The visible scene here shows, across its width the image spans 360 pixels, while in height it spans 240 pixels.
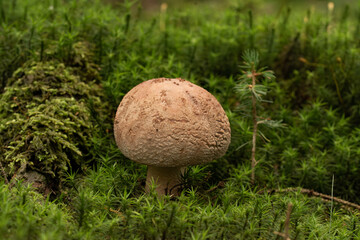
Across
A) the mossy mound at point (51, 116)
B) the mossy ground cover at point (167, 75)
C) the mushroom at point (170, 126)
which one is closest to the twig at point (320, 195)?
the mossy ground cover at point (167, 75)

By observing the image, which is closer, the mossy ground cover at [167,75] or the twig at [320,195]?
the mossy ground cover at [167,75]

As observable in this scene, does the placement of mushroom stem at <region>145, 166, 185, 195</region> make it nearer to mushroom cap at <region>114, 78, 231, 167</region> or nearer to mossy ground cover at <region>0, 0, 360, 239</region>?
mossy ground cover at <region>0, 0, 360, 239</region>

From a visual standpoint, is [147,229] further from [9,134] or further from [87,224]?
[9,134]

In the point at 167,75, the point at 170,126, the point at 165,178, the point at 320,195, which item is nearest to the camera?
the point at 170,126

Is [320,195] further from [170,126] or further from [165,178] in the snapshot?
[170,126]

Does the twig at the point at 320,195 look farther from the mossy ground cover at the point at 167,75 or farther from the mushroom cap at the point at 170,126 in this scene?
the mushroom cap at the point at 170,126

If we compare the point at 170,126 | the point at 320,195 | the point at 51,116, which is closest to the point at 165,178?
the point at 170,126

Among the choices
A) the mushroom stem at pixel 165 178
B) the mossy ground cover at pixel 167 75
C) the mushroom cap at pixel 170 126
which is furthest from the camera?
the mushroom stem at pixel 165 178

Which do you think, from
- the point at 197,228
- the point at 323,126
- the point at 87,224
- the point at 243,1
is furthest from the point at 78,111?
the point at 243,1
